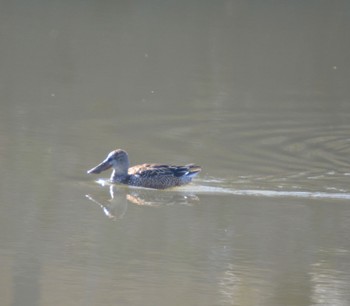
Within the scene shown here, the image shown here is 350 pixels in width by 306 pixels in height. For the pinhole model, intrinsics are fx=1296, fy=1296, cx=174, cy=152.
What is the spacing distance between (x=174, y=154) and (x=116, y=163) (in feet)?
3.43

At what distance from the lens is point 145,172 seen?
1167cm

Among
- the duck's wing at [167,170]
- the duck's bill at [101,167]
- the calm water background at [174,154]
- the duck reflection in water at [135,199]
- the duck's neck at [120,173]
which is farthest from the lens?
the duck's neck at [120,173]

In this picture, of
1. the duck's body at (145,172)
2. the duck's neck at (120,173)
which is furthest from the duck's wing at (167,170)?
the duck's neck at (120,173)

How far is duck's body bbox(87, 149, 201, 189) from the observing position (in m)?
11.5

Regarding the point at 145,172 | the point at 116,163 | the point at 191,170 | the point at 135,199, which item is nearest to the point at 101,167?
the point at 116,163

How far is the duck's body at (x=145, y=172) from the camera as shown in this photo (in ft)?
37.7

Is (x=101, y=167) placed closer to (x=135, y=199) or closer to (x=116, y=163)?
(x=116, y=163)

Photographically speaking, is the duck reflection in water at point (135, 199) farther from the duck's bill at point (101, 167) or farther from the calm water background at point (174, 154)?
the duck's bill at point (101, 167)

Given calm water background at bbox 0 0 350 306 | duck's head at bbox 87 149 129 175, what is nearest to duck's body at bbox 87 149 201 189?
duck's head at bbox 87 149 129 175

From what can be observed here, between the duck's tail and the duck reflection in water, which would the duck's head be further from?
the duck's tail

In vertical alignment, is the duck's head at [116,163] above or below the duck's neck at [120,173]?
above

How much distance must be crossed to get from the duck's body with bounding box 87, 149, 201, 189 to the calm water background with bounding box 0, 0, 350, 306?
0.40 feet

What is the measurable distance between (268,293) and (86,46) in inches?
429

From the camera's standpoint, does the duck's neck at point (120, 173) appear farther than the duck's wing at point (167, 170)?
Yes
